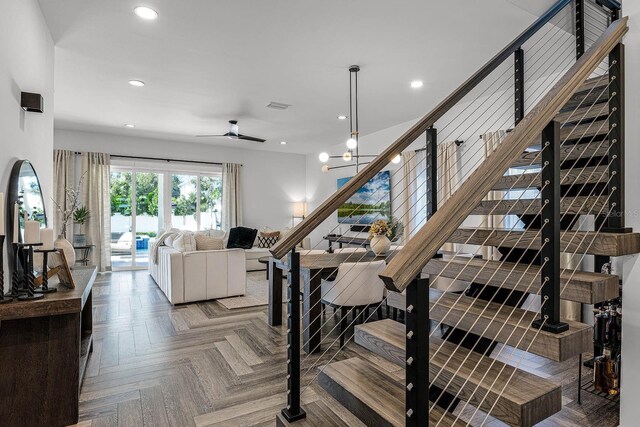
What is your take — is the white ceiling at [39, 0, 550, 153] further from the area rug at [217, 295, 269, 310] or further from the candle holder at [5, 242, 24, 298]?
the area rug at [217, 295, 269, 310]

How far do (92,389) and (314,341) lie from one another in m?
1.65

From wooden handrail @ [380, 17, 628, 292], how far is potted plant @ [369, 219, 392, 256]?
238 centimetres

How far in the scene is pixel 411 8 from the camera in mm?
2797

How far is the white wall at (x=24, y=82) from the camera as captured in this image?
1.97 m

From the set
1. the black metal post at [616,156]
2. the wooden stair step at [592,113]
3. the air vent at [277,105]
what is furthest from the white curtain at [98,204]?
the black metal post at [616,156]

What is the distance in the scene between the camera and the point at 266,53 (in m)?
3.55

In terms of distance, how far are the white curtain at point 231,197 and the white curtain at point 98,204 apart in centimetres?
228

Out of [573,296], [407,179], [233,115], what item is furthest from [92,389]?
[407,179]

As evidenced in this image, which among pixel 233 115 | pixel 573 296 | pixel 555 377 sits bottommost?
pixel 555 377

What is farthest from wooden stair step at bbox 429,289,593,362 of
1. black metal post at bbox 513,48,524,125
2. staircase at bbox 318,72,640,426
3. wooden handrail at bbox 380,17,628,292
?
black metal post at bbox 513,48,524,125

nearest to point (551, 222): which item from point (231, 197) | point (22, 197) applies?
point (22, 197)

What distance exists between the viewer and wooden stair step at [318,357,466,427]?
4.46ft

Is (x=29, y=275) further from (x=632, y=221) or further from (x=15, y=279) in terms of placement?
(x=632, y=221)

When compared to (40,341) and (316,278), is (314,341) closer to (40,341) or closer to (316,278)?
(316,278)
